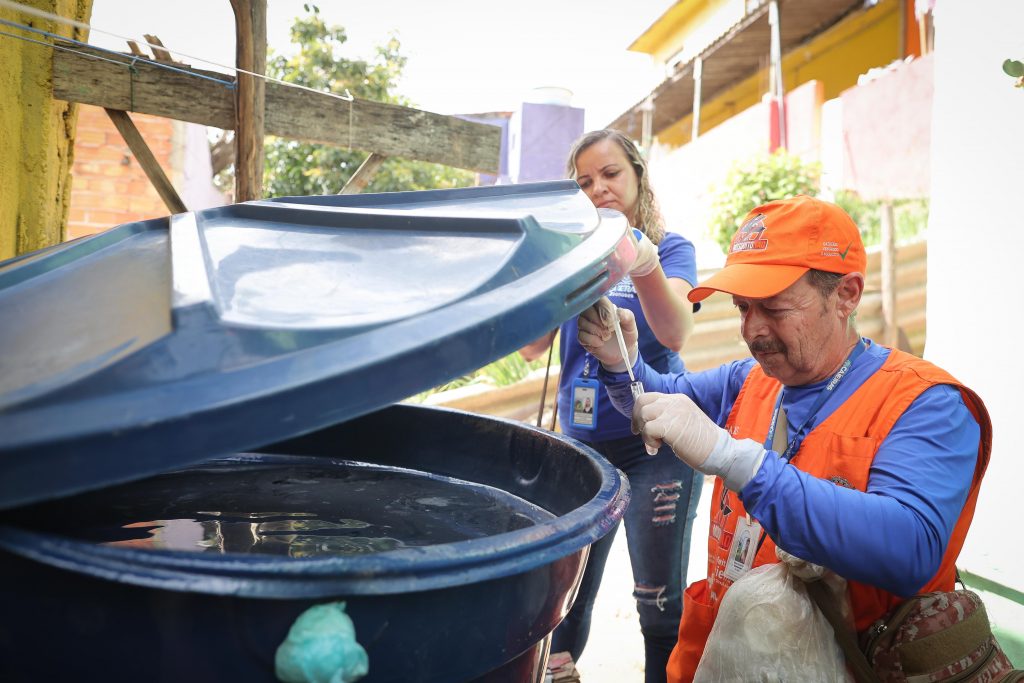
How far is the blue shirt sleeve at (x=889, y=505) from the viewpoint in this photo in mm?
1248

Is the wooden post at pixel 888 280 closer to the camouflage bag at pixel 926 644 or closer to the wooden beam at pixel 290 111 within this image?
the wooden beam at pixel 290 111

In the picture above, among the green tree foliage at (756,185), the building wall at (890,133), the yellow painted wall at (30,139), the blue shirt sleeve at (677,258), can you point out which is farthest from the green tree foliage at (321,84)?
the blue shirt sleeve at (677,258)

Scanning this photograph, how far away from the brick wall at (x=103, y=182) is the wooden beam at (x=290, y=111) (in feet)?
14.1

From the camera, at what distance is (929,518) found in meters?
1.28

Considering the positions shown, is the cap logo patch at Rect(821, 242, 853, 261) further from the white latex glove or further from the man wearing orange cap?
the white latex glove

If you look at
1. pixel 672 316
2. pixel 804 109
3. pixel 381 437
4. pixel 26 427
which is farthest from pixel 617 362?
pixel 804 109

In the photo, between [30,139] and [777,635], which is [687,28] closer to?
[30,139]

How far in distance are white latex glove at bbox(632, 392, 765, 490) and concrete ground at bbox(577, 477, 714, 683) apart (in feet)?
5.71

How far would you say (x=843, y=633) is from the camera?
4.37 feet

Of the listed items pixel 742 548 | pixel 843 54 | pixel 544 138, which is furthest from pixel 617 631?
pixel 544 138

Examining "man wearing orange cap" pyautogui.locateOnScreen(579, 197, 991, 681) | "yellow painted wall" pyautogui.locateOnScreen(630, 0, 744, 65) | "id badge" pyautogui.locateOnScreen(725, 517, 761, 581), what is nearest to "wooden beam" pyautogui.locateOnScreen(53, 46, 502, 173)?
"man wearing orange cap" pyautogui.locateOnScreen(579, 197, 991, 681)

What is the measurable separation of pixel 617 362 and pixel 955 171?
233cm

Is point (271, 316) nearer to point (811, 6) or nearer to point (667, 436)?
point (667, 436)

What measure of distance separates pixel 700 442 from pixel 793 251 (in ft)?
1.51
